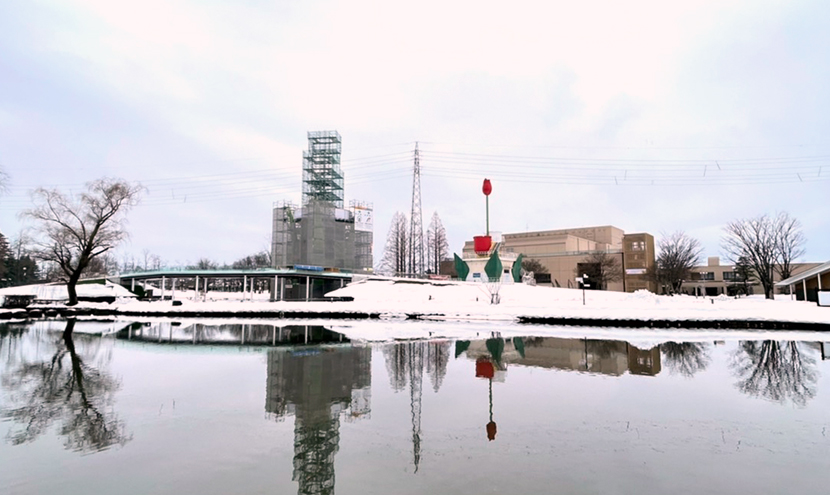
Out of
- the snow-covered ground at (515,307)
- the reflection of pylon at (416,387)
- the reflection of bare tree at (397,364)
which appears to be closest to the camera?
the reflection of pylon at (416,387)

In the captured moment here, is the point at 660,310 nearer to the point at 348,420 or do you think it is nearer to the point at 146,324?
the point at 348,420

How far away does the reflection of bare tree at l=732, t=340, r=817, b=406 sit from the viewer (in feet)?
36.8

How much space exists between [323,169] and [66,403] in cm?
6217

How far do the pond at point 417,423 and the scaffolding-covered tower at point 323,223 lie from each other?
4596 cm

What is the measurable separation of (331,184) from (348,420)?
63.5m

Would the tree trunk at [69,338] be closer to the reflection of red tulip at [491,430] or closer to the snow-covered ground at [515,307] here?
the snow-covered ground at [515,307]

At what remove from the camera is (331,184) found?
70438 millimetres

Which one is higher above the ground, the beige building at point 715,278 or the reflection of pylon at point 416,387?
the beige building at point 715,278

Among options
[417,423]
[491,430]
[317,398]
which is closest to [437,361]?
[317,398]

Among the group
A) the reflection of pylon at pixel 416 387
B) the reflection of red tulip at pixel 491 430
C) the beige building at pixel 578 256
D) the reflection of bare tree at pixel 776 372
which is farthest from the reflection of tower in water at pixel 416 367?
the beige building at pixel 578 256

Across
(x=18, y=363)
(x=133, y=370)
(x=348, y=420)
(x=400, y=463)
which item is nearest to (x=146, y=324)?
(x=18, y=363)

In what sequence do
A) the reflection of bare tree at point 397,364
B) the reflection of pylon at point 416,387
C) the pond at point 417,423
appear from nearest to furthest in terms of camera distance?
the pond at point 417,423
the reflection of pylon at point 416,387
the reflection of bare tree at point 397,364

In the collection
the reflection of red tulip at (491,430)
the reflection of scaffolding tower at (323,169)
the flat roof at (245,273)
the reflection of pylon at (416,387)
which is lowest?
the reflection of pylon at (416,387)

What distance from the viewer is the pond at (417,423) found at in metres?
6.32
